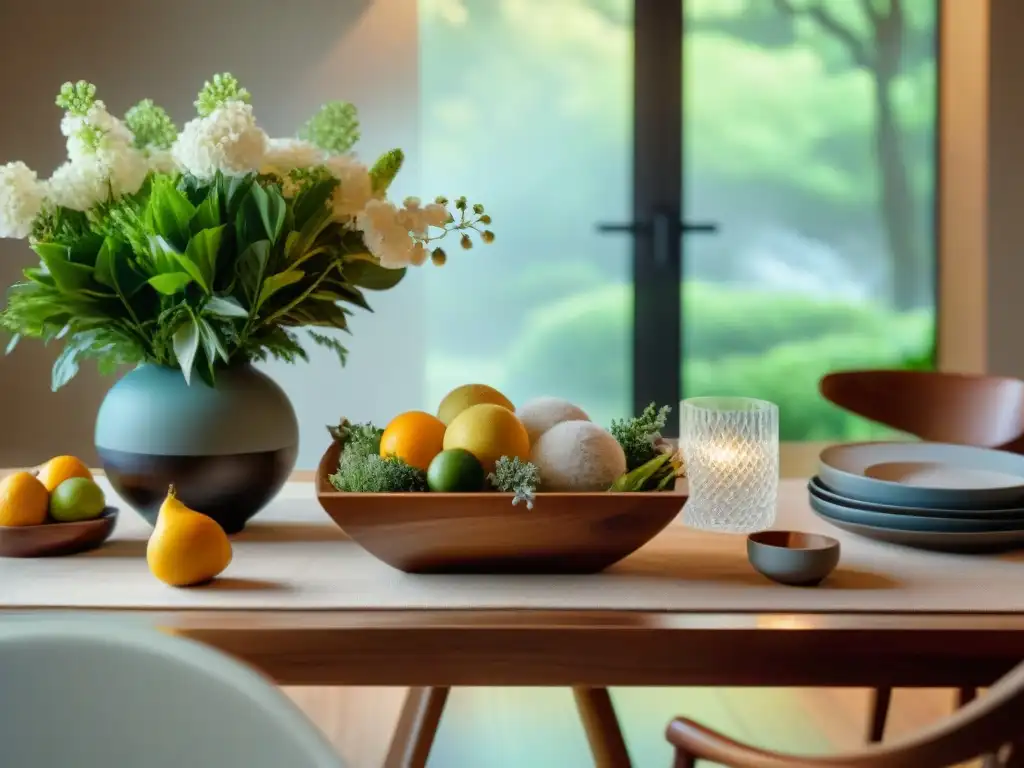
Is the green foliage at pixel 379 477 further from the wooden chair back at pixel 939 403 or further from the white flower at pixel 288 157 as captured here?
the wooden chair back at pixel 939 403

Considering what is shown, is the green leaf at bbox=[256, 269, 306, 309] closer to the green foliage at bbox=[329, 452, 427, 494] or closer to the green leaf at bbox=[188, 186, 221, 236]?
the green leaf at bbox=[188, 186, 221, 236]

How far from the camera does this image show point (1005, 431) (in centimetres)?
234

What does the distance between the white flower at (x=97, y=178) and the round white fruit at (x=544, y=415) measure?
563 millimetres

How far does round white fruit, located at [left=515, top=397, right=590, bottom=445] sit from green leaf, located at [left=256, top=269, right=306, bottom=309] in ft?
1.03

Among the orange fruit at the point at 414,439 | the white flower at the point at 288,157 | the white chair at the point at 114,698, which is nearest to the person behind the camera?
the white chair at the point at 114,698

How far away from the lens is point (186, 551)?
1.25m

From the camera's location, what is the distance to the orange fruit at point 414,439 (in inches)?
52.8

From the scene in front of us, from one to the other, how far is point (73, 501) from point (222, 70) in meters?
2.51

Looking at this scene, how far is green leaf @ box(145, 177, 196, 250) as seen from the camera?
1378 millimetres

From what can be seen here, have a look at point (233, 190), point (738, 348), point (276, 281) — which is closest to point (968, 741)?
point (276, 281)

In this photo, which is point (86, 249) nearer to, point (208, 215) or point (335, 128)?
point (208, 215)

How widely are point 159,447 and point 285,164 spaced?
15.1 inches

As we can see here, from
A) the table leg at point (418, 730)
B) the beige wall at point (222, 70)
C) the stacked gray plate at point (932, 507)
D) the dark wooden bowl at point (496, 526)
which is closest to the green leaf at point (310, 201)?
the dark wooden bowl at point (496, 526)

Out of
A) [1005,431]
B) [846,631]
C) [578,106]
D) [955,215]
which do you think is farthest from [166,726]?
[955,215]
